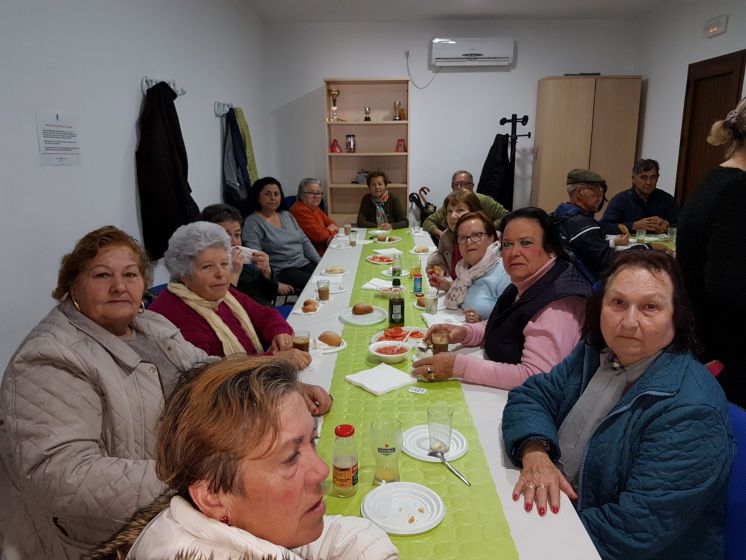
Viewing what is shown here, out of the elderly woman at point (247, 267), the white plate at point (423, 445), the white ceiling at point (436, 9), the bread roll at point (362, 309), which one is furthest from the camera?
the white ceiling at point (436, 9)

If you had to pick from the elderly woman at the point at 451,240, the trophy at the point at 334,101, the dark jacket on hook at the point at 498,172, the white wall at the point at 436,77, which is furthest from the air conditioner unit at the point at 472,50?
the elderly woman at the point at 451,240

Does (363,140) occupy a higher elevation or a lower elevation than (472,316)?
higher

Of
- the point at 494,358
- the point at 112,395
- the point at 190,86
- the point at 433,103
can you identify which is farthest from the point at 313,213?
the point at 112,395

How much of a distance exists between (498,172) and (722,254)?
499 centimetres

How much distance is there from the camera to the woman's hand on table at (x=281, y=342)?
226 cm

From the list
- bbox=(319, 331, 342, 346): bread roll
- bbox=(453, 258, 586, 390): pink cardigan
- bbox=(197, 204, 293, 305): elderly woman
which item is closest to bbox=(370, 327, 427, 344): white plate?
bbox=(319, 331, 342, 346): bread roll

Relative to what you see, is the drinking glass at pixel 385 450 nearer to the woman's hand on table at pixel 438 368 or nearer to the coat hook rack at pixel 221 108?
the woman's hand on table at pixel 438 368

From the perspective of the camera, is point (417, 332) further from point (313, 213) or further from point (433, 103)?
point (433, 103)

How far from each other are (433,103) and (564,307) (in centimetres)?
529

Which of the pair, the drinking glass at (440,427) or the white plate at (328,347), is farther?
the white plate at (328,347)

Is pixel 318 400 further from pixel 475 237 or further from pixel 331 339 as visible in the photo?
pixel 475 237

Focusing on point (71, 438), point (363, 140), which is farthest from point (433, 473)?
point (363, 140)

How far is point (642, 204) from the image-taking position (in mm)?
4797

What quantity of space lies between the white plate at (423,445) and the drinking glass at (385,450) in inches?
3.0
